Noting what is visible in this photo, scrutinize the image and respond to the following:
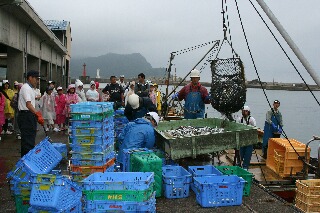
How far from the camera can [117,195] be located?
16.5ft

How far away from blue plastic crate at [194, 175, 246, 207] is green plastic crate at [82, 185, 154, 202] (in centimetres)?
179

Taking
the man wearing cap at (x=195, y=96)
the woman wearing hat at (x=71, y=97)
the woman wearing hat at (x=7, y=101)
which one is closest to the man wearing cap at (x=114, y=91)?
the woman wearing hat at (x=71, y=97)

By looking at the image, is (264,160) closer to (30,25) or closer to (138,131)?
(138,131)

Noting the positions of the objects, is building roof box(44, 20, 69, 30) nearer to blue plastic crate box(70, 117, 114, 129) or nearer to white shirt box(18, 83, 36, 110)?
white shirt box(18, 83, 36, 110)

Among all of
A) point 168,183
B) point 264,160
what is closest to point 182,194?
point 168,183

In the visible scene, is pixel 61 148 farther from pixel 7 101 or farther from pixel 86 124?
pixel 7 101

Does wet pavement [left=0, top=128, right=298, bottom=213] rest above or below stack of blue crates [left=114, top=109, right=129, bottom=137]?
below

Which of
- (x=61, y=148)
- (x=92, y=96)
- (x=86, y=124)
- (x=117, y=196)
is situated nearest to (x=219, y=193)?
(x=117, y=196)

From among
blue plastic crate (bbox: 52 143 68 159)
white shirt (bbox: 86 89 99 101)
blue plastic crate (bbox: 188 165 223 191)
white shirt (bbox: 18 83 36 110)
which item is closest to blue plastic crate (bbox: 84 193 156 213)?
blue plastic crate (bbox: 188 165 223 191)

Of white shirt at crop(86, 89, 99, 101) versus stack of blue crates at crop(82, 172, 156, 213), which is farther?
white shirt at crop(86, 89, 99, 101)

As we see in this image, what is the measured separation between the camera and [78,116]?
23.2 feet

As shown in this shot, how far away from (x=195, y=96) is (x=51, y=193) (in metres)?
6.43

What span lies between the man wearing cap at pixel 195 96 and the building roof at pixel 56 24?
27439 millimetres

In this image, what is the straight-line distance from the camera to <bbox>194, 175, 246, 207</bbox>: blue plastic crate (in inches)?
255
